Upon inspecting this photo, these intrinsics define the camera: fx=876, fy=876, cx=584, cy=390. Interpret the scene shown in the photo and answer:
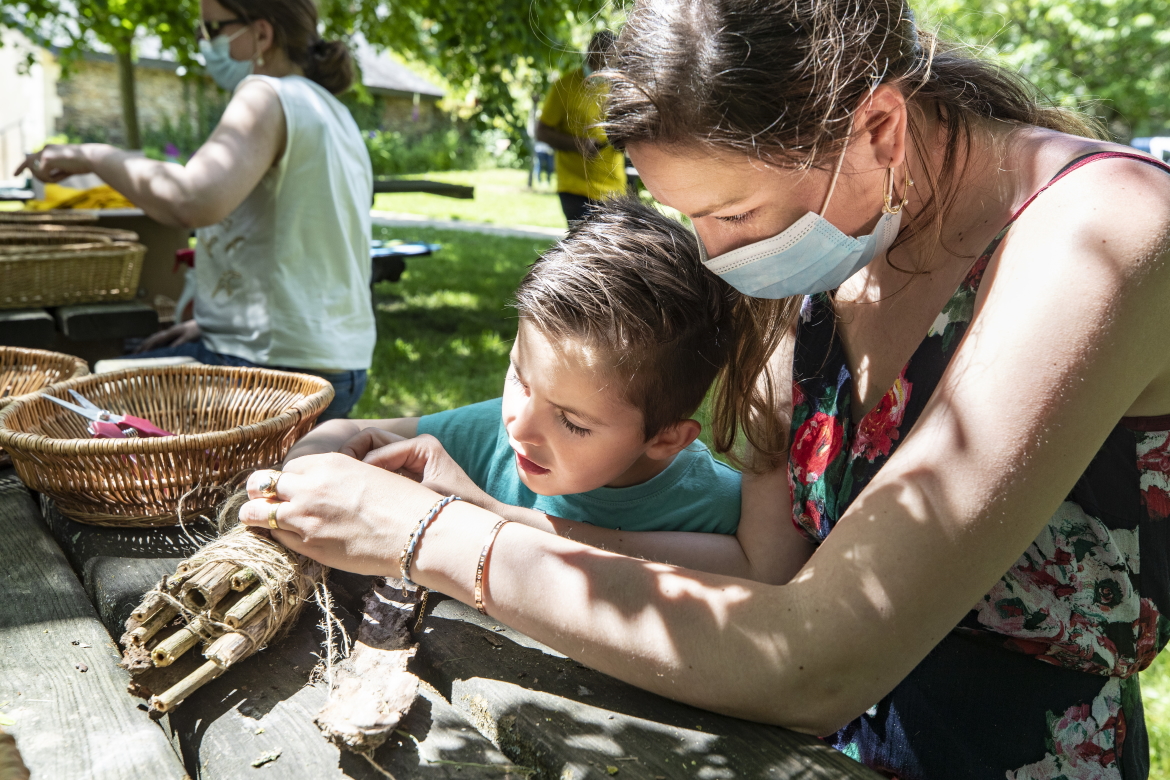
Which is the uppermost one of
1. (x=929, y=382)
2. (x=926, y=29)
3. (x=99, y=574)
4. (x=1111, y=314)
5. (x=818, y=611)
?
(x=926, y=29)

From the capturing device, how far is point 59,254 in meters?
3.21

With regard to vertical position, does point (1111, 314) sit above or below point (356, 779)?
above

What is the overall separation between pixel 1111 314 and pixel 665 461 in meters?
0.85

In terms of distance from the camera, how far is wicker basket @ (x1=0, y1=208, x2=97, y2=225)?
3969mm

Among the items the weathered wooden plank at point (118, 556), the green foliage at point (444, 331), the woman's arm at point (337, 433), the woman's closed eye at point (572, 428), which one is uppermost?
the woman's closed eye at point (572, 428)

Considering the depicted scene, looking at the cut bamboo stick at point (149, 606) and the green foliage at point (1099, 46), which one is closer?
the cut bamboo stick at point (149, 606)

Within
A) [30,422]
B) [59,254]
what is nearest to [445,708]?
[30,422]

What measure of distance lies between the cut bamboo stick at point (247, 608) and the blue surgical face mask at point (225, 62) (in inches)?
96.4

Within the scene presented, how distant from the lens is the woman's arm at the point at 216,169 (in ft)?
8.57

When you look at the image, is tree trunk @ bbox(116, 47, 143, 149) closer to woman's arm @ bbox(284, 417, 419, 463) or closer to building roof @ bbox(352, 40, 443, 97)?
woman's arm @ bbox(284, 417, 419, 463)

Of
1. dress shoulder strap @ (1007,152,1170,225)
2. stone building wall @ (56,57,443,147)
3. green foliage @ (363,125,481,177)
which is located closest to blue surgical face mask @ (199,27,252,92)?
dress shoulder strap @ (1007,152,1170,225)

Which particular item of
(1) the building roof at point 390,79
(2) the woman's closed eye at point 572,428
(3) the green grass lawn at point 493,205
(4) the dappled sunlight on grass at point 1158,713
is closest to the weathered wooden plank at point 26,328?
(2) the woman's closed eye at point 572,428

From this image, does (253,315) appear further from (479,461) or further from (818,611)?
(818,611)

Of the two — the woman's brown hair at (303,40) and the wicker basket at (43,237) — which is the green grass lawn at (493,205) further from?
the woman's brown hair at (303,40)
